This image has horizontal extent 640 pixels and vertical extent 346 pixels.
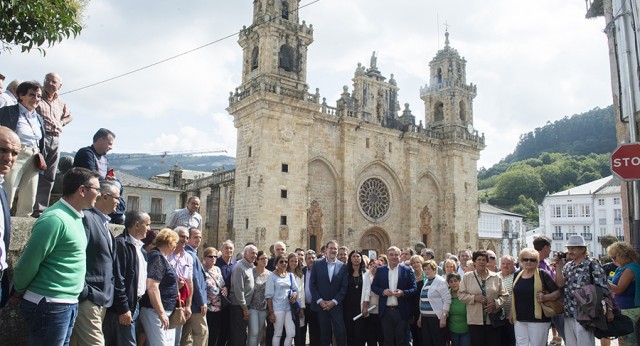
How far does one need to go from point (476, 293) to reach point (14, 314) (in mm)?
5773

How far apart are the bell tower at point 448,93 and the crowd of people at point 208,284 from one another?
972 inches

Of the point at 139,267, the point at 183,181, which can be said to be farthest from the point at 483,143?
the point at 139,267

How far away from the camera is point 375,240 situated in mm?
27797

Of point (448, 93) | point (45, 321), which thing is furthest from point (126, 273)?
point (448, 93)

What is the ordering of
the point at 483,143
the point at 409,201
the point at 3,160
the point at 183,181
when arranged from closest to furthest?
the point at 3,160 < the point at 409,201 < the point at 483,143 < the point at 183,181

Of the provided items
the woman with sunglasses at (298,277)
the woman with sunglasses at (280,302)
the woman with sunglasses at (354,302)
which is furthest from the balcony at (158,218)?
the woman with sunglasses at (354,302)

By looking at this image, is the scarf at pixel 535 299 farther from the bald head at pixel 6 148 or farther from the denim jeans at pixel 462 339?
the bald head at pixel 6 148

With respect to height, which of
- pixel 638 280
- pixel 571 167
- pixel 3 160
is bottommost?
pixel 638 280

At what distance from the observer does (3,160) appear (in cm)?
312

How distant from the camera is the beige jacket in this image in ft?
22.4

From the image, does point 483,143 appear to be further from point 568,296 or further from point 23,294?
point 23,294

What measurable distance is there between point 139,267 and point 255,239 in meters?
17.4

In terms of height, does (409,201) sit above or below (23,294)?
above

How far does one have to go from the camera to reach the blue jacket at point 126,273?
13.6 feet
